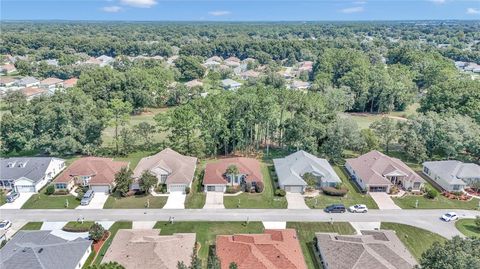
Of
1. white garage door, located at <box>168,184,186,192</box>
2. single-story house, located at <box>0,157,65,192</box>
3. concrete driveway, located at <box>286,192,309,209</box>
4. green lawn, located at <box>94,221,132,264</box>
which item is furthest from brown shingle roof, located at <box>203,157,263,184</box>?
single-story house, located at <box>0,157,65,192</box>

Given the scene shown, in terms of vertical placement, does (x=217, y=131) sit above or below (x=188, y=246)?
above

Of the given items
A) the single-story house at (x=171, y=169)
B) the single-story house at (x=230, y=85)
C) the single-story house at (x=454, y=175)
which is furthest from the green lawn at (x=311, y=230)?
the single-story house at (x=230, y=85)

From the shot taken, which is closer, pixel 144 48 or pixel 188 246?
pixel 188 246

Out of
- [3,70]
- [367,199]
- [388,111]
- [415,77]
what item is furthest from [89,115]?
[3,70]

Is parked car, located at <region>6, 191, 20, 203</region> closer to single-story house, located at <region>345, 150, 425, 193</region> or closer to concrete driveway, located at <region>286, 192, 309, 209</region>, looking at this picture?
concrete driveway, located at <region>286, 192, 309, 209</region>

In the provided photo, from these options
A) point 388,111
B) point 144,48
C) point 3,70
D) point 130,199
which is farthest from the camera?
point 144,48

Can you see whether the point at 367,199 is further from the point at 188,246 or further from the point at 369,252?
the point at 188,246
